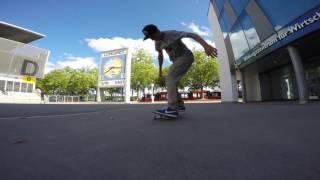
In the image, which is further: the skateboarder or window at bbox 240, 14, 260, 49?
window at bbox 240, 14, 260, 49

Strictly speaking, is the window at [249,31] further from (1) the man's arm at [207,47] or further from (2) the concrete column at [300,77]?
(1) the man's arm at [207,47]

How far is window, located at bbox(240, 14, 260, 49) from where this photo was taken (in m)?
11.5

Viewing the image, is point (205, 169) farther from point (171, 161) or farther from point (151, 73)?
point (151, 73)

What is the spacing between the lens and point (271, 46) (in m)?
9.94

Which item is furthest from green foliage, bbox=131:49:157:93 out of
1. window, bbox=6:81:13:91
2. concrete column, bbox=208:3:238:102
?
concrete column, bbox=208:3:238:102

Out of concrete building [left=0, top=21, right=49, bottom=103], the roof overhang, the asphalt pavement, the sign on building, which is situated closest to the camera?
the asphalt pavement

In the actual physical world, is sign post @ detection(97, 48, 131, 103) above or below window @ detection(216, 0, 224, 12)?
below

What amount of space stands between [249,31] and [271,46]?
104 inches

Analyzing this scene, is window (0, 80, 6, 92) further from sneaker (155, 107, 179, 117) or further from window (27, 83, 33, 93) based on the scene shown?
sneaker (155, 107, 179, 117)

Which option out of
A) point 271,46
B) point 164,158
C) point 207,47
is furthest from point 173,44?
point 271,46

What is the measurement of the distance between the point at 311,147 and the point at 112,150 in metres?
1.48

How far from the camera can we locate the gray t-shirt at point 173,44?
357 cm

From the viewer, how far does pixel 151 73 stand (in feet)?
147

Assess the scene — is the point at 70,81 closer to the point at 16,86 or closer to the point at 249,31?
the point at 16,86
